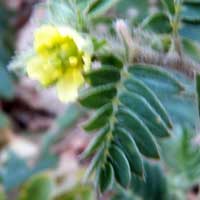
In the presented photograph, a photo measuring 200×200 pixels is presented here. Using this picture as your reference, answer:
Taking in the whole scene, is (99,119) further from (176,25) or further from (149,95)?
(176,25)

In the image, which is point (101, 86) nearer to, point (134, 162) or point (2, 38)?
point (134, 162)

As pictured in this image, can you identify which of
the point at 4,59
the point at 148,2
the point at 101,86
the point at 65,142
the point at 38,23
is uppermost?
the point at 38,23

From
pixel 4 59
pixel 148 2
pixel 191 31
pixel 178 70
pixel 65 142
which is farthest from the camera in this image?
pixel 65 142

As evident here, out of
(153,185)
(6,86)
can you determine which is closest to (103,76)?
(153,185)

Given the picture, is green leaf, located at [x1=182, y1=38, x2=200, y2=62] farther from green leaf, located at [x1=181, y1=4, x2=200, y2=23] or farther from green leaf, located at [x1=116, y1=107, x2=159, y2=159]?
green leaf, located at [x1=116, y1=107, x2=159, y2=159]

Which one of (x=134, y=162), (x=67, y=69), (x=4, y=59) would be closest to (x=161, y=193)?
(x=134, y=162)

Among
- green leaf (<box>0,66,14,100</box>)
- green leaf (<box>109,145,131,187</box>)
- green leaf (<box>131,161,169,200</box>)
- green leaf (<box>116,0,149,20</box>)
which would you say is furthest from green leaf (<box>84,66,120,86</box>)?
green leaf (<box>0,66,14,100</box>)
